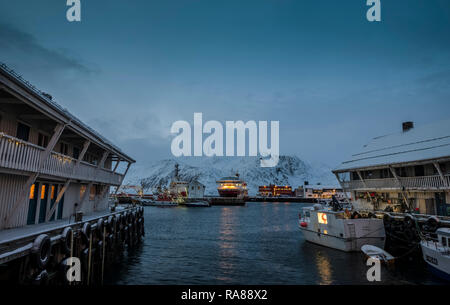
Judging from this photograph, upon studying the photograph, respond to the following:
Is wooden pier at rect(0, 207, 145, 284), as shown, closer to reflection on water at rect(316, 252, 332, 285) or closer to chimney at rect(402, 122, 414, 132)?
reflection on water at rect(316, 252, 332, 285)

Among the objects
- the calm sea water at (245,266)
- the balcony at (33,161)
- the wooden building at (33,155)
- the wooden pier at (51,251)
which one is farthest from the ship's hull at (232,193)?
the wooden pier at (51,251)

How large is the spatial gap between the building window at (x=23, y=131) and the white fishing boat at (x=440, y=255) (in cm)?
2661

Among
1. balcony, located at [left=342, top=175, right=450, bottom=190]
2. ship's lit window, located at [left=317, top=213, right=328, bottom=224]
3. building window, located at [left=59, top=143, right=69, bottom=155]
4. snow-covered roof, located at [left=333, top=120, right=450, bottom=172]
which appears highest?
snow-covered roof, located at [left=333, top=120, right=450, bottom=172]

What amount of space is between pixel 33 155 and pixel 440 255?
968 inches

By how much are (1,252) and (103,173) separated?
18.2m

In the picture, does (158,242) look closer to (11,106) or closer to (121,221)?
(121,221)

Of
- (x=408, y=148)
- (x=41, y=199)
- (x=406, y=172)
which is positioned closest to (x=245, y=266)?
(x=41, y=199)

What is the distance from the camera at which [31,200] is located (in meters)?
16.9

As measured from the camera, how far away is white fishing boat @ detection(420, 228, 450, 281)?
1594cm

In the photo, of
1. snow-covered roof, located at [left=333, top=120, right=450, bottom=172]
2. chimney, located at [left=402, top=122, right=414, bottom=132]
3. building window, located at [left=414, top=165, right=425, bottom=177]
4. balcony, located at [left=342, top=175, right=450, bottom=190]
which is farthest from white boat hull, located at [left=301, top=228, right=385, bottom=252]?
chimney, located at [left=402, top=122, right=414, bottom=132]

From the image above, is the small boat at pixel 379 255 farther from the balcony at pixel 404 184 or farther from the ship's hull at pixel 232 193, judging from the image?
the ship's hull at pixel 232 193

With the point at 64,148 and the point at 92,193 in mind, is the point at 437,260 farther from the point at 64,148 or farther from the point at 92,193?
the point at 92,193

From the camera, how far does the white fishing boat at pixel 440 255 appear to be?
627 inches
